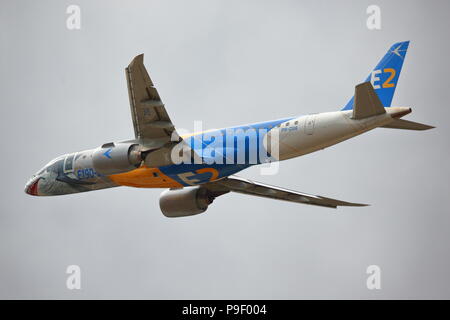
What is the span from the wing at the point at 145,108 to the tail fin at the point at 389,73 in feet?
31.2

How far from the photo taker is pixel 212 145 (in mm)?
38156

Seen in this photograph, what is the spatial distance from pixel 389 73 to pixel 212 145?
8.93 meters

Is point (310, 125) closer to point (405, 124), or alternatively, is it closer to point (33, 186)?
point (405, 124)

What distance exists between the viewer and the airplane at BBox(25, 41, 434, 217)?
112 feet

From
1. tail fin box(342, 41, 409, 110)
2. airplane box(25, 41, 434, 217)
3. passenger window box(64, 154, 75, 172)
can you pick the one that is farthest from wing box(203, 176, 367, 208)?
tail fin box(342, 41, 409, 110)

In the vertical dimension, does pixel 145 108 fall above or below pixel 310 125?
above

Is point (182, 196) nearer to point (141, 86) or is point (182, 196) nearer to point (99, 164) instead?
point (99, 164)

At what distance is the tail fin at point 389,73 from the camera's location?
116ft

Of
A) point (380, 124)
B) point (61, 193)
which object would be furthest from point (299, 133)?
point (61, 193)

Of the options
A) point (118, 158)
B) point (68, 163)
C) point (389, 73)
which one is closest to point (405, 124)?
point (389, 73)

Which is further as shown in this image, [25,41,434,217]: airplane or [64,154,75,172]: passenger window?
[64,154,75,172]: passenger window

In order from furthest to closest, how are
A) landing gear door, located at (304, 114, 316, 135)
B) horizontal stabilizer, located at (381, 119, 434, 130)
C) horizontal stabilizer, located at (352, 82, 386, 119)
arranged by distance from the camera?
1. landing gear door, located at (304, 114, 316, 135)
2. horizontal stabilizer, located at (381, 119, 434, 130)
3. horizontal stabilizer, located at (352, 82, 386, 119)

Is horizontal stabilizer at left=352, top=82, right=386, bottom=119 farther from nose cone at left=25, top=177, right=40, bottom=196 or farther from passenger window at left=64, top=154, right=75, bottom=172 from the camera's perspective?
nose cone at left=25, top=177, right=40, bottom=196

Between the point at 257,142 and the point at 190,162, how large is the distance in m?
3.33
